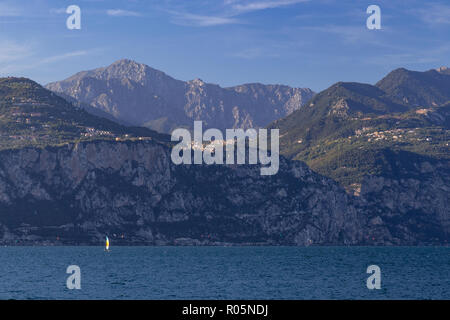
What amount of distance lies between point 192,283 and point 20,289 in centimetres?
3289

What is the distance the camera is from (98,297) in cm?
11138
